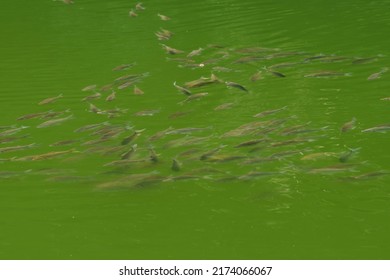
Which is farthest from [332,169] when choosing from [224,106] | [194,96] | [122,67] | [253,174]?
[122,67]

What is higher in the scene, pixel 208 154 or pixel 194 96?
pixel 194 96

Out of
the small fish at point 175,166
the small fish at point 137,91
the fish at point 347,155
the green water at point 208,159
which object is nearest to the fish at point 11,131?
the green water at point 208,159

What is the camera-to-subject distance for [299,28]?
980cm

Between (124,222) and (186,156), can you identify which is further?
(186,156)

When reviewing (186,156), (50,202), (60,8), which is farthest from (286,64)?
(60,8)

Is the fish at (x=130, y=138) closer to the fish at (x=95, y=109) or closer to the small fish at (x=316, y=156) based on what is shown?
Answer: the fish at (x=95, y=109)

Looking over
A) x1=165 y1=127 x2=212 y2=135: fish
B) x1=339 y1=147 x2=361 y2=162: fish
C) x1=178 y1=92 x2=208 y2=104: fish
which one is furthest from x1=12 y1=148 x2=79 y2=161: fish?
x1=339 y1=147 x2=361 y2=162: fish

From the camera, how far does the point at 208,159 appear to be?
5070mm

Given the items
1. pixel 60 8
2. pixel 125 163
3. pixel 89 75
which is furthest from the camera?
pixel 60 8

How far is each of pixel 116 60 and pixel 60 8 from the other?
445 cm

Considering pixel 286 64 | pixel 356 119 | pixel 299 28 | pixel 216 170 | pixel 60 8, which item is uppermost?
pixel 60 8

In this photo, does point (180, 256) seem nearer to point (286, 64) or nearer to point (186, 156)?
point (186, 156)

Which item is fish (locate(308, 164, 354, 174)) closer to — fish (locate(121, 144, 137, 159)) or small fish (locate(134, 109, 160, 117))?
fish (locate(121, 144, 137, 159))

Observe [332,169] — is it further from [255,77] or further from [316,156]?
[255,77]
